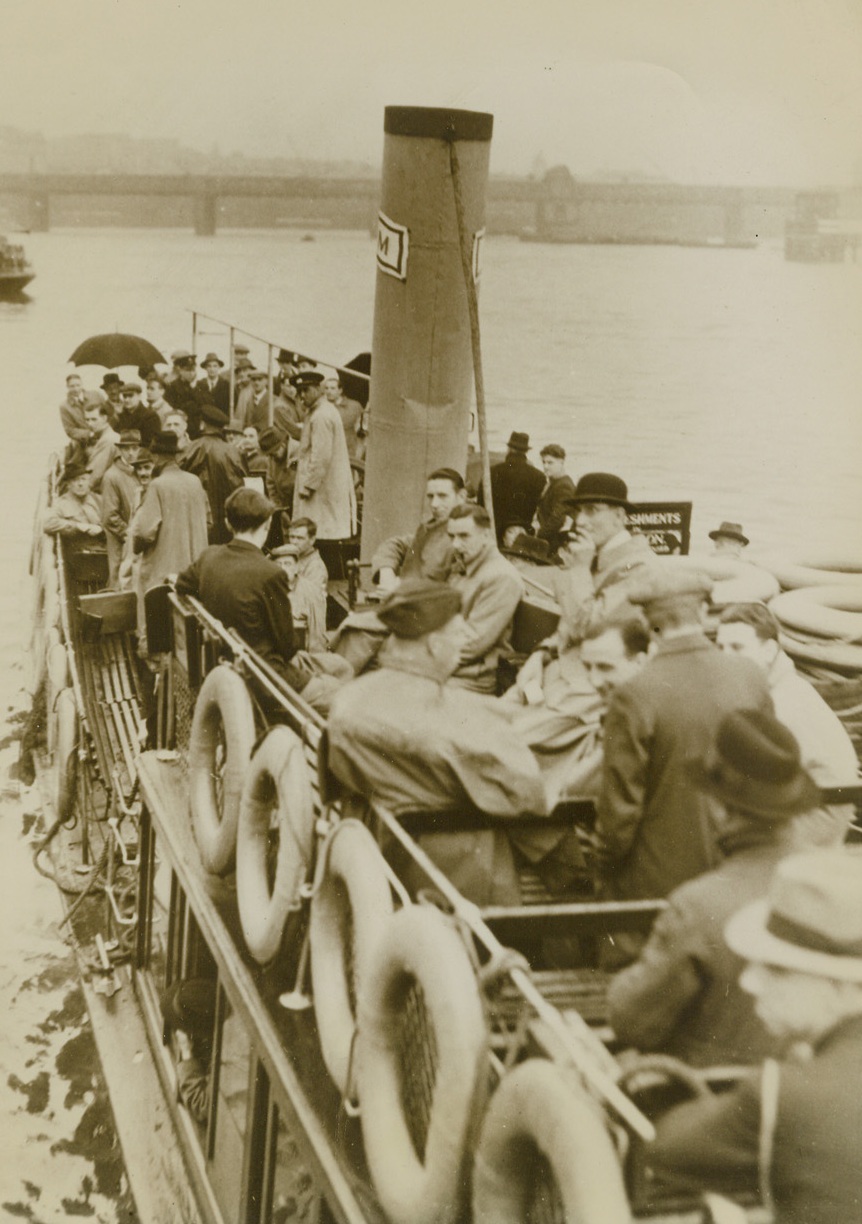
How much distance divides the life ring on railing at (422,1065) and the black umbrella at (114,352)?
38.4 ft

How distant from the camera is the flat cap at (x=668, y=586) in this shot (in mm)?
3275

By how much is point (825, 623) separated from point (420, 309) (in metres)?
3.27

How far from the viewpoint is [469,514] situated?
5.31 m

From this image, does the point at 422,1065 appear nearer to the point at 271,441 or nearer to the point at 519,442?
the point at 519,442

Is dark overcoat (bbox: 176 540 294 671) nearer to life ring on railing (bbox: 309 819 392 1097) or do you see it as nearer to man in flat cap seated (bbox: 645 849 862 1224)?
life ring on railing (bbox: 309 819 392 1097)

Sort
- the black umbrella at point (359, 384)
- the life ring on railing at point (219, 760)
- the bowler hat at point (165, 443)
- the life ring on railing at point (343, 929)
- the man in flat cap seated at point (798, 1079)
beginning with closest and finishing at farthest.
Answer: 1. the man in flat cap seated at point (798, 1079)
2. the life ring on railing at point (343, 929)
3. the life ring on railing at point (219, 760)
4. the bowler hat at point (165, 443)
5. the black umbrella at point (359, 384)

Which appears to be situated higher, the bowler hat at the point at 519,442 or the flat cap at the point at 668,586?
the flat cap at the point at 668,586

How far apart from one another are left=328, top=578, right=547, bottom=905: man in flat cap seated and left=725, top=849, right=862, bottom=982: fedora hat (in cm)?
141

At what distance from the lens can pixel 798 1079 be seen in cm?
245

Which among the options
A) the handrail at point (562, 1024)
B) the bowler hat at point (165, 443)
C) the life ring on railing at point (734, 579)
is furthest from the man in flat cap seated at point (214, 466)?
the handrail at point (562, 1024)

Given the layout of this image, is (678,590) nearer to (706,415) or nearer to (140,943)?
(140,943)

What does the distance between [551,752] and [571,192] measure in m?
4.47

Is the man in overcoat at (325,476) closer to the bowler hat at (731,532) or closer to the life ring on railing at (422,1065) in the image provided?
the bowler hat at (731,532)

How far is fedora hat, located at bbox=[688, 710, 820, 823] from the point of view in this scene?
8.99 feet
